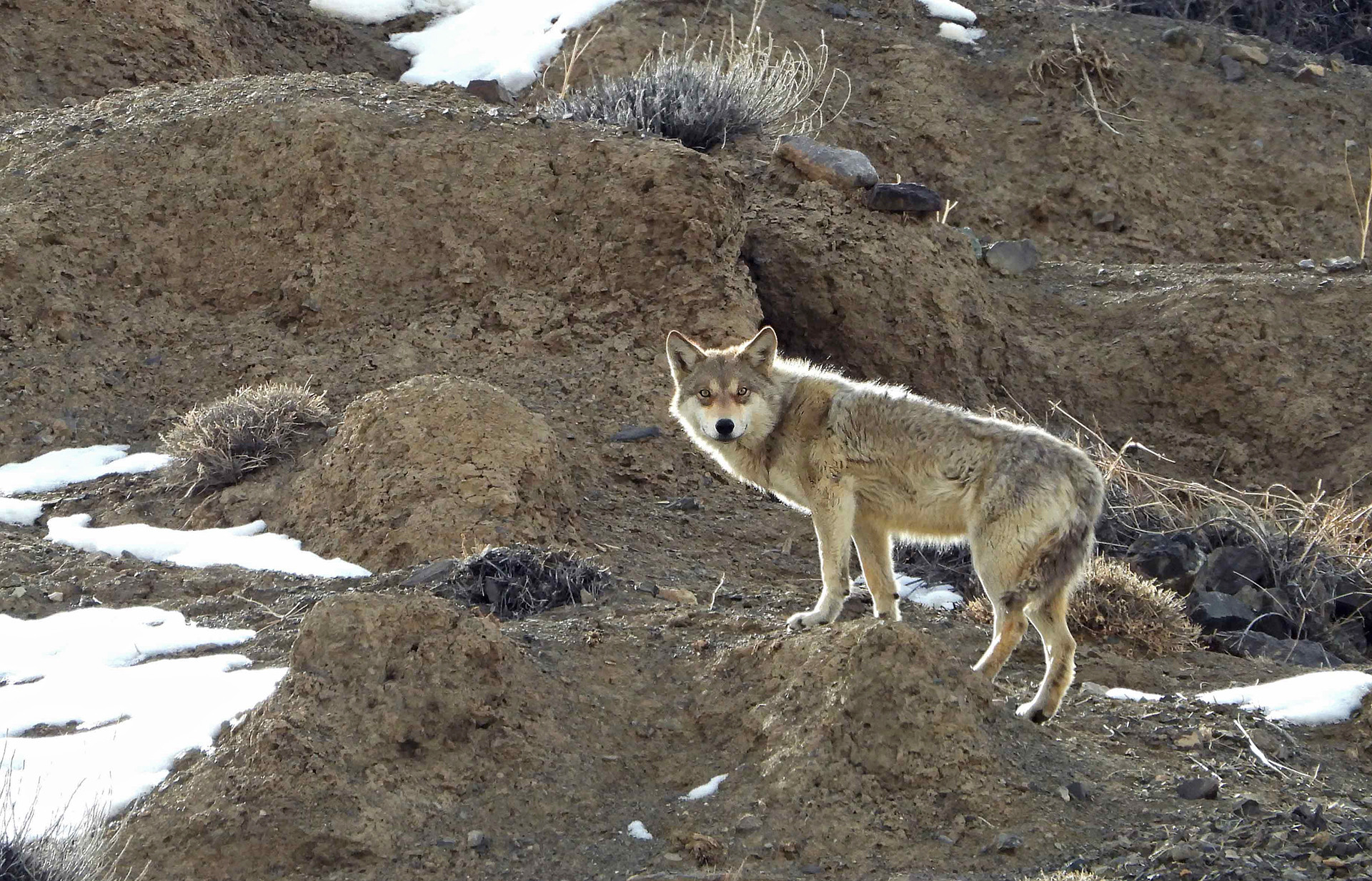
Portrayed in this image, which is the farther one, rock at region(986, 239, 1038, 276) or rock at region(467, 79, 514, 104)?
rock at region(467, 79, 514, 104)

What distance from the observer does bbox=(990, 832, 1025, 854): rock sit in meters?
5.38

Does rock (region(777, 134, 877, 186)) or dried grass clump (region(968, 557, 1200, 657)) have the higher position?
rock (region(777, 134, 877, 186))

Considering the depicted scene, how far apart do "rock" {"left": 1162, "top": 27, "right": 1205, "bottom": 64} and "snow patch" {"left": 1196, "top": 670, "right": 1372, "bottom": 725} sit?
13120 millimetres

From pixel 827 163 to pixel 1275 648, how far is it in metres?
6.53

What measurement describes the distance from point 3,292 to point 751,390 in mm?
7253

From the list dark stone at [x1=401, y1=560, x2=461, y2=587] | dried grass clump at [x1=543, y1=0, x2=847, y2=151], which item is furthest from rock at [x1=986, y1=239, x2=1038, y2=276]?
dark stone at [x1=401, y1=560, x2=461, y2=587]

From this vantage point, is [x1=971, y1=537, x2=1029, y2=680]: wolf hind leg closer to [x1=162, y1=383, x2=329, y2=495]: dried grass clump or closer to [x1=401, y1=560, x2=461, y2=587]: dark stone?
[x1=401, y1=560, x2=461, y2=587]: dark stone

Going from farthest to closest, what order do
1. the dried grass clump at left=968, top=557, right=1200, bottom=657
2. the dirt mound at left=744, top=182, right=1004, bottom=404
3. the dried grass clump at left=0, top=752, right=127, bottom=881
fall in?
the dirt mound at left=744, top=182, right=1004, bottom=404, the dried grass clump at left=968, top=557, right=1200, bottom=657, the dried grass clump at left=0, top=752, right=127, bottom=881

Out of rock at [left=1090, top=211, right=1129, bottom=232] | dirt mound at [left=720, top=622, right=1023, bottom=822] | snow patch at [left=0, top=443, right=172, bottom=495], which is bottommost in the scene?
rock at [left=1090, top=211, right=1129, bottom=232]

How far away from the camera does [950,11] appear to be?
18.8 metres

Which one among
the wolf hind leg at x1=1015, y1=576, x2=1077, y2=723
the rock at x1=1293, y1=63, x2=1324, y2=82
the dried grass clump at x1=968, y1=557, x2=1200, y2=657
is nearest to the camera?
the wolf hind leg at x1=1015, y1=576, x2=1077, y2=723

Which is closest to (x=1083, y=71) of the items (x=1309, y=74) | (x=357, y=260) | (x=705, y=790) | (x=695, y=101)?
(x=1309, y=74)

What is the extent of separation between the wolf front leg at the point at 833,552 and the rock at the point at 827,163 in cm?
667

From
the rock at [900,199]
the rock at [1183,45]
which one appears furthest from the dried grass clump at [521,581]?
the rock at [1183,45]
